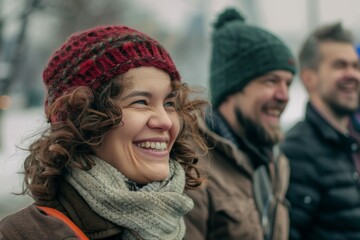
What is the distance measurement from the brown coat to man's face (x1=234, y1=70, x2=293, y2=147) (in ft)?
0.64

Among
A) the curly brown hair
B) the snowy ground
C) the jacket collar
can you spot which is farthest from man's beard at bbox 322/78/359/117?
the curly brown hair

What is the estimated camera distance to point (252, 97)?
353cm

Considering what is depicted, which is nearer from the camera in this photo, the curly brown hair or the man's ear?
the curly brown hair

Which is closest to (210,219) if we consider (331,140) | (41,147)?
(41,147)

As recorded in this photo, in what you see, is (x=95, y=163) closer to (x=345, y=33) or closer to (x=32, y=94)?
(x=345, y=33)

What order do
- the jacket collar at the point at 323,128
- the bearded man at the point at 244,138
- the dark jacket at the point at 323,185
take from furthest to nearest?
1. the jacket collar at the point at 323,128
2. the dark jacket at the point at 323,185
3. the bearded man at the point at 244,138

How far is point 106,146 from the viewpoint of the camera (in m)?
2.05

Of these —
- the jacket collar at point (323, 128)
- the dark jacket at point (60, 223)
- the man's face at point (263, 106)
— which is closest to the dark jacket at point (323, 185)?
the jacket collar at point (323, 128)

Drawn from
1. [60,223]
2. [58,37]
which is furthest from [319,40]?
[58,37]

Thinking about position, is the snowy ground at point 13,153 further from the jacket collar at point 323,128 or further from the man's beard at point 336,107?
the man's beard at point 336,107

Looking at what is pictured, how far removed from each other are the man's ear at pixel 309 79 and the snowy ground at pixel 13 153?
2017mm

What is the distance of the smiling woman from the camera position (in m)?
1.95

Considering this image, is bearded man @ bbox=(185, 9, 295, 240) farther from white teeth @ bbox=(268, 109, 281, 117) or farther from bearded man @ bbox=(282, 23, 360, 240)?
bearded man @ bbox=(282, 23, 360, 240)

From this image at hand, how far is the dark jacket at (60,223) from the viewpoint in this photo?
73.2 inches
